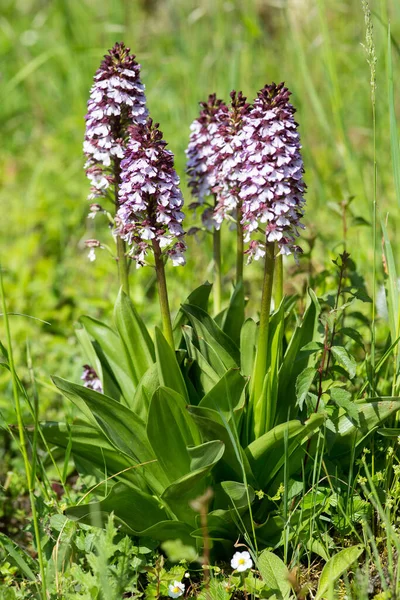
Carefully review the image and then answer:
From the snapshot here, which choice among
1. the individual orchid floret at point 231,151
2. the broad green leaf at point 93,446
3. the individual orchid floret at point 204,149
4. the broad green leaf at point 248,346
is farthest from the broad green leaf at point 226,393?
the individual orchid floret at point 204,149

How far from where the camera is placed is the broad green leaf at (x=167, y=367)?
225 cm

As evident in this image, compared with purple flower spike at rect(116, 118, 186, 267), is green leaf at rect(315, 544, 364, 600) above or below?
below

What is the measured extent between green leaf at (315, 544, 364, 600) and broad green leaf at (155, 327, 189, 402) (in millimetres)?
749

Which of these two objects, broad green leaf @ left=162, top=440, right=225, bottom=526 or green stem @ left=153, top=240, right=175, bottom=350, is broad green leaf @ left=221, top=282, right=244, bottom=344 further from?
broad green leaf @ left=162, top=440, right=225, bottom=526

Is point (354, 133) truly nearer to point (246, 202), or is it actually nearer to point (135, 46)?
point (135, 46)

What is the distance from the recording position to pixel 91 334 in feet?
9.31

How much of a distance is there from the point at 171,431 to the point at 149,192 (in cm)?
84

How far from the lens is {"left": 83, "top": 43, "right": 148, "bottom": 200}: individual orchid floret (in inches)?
92.5

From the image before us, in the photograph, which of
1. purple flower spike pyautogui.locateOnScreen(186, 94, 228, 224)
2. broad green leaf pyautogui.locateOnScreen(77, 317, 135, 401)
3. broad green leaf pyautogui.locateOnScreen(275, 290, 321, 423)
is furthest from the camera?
broad green leaf pyautogui.locateOnScreen(77, 317, 135, 401)

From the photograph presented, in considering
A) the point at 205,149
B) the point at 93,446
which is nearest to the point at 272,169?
the point at 205,149

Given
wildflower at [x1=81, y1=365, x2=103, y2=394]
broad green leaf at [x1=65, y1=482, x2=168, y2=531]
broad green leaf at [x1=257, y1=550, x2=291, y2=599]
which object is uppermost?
wildflower at [x1=81, y1=365, x2=103, y2=394]

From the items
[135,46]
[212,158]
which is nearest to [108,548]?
[212,158]

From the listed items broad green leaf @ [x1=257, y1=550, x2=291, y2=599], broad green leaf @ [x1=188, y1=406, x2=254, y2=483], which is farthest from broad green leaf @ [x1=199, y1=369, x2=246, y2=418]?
broad green leaf @ [x1=257, y1=550, x2=291, y2=599]

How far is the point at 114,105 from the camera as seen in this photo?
2377 mm
